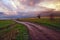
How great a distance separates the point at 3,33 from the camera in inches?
109

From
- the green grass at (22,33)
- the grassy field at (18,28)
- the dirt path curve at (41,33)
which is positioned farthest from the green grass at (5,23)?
the dirt path curve at (41,33)

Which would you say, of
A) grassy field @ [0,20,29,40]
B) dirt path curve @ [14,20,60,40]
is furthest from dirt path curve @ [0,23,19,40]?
dirt path curve @ [14,20,60,40]

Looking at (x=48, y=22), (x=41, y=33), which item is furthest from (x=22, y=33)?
(x=48, y=22)

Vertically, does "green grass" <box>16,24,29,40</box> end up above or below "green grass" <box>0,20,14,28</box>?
below

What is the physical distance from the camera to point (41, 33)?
273cm

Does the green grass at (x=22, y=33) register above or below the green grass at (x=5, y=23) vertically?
below

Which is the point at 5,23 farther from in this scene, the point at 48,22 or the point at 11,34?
the point at 48,22

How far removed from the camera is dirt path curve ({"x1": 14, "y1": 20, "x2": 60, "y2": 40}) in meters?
2.68

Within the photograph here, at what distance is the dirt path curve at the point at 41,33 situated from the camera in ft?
8.80

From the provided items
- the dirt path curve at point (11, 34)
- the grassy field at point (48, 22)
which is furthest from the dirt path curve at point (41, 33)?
the dirt path curve at point (11, 34)

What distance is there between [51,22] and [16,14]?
2.35 ft

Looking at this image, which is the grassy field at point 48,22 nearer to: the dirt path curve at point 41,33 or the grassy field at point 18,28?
the dirt path curve at point 41,33

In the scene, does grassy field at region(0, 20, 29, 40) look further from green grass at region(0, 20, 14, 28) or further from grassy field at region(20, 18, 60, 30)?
grassy field at region(20, 18, 60, 30)

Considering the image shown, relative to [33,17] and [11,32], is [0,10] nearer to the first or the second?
[11,32]
